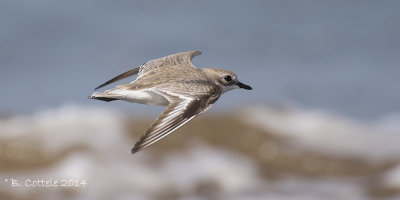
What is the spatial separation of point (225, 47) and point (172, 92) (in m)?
10.2

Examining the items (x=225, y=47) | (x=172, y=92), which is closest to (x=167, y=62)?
(x=172, y=92)

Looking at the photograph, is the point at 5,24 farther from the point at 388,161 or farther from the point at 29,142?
the point at 388,161

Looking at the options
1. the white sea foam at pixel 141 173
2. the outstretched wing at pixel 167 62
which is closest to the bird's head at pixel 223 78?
the outstretched wing at pixel 167 62

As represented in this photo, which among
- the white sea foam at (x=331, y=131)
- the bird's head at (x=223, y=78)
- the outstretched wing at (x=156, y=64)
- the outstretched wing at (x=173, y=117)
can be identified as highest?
the white sea foam at (x=331, y=131)

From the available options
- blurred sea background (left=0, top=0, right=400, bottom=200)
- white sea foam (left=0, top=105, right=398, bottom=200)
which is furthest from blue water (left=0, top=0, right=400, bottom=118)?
white sea foam (left=0, top=105, right=398, bottom=200)

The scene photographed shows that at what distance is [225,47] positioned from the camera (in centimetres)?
1808

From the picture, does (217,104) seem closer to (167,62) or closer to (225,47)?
(225,47)

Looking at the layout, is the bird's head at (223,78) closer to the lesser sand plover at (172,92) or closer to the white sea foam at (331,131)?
the lesser sand plover at (172,92)

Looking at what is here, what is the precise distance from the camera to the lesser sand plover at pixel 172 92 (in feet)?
23.9

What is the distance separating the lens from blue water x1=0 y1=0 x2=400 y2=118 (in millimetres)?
15836

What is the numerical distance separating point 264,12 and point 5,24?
509cm

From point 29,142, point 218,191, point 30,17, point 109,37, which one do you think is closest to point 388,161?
point 218,191

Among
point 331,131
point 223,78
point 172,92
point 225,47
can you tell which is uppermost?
point 225,47

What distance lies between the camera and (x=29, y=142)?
13336 mm
